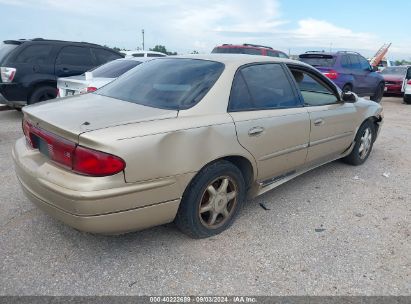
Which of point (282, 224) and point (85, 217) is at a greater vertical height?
point (85, 217)

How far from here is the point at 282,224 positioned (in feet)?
11.2

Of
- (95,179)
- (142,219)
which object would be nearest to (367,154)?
(142,219)

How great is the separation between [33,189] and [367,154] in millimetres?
4577

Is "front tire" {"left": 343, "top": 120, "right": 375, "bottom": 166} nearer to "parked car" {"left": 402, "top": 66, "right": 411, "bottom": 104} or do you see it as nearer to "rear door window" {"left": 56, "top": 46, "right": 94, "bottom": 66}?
"rear door window" {"left": 56, "top": 46, "right": 94, "bottom": 66}

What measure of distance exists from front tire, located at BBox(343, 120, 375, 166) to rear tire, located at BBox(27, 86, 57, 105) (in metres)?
5.92

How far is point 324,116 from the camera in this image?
404 cm

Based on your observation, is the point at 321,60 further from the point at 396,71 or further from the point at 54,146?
the point at 54,146

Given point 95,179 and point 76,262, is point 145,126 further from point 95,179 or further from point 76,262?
point 76,262

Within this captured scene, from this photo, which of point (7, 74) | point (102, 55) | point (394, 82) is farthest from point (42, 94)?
point (394, 82)

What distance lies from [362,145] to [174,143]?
3.57m

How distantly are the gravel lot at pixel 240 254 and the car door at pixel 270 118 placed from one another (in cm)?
55

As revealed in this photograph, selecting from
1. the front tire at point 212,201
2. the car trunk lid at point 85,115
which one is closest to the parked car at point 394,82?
the front tire at point 212,201

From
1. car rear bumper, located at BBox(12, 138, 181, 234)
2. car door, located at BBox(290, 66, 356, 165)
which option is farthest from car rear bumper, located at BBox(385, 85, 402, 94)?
car rear bumper, located at BBox(12, 138, 181, 234)

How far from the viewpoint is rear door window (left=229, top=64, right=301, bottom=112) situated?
10.4 ft
